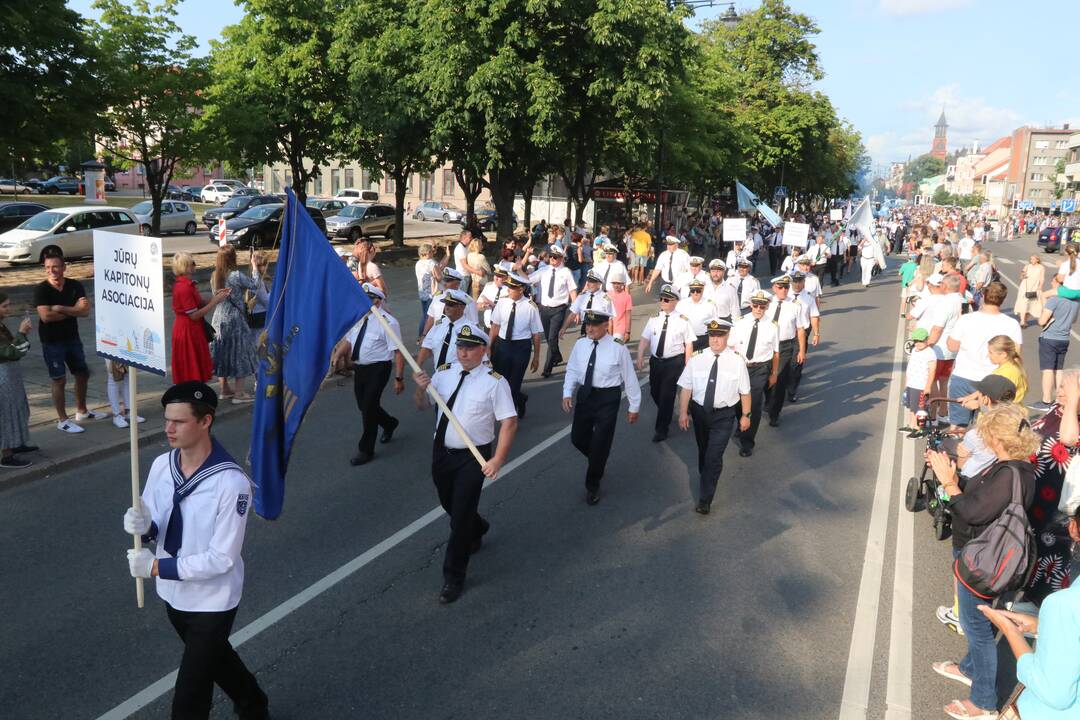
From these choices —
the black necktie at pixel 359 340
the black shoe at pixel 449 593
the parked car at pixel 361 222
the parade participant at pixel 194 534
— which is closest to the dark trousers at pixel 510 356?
the black necktie at pixel 359 340

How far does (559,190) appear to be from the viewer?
57.7 meters

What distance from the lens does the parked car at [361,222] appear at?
3303 centimetres

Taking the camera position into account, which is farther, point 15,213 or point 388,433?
point 15,213

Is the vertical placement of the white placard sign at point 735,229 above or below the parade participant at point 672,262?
above

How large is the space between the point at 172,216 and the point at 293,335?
30.9m

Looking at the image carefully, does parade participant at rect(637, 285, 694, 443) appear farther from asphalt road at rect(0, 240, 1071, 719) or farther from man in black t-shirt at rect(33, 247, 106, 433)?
man in black t-shirt at rect(33, 247, 106, 433)

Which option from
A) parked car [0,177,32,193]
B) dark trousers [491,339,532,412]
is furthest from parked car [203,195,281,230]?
dark trousers [491,339,532,412]

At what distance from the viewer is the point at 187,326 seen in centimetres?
836

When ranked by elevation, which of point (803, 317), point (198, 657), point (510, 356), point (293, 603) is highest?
point (803, 317)

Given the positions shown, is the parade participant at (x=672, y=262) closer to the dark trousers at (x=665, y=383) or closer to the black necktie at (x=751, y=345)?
the dark trousers at (x=665, y=383)

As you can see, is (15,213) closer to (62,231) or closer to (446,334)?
(62,231)

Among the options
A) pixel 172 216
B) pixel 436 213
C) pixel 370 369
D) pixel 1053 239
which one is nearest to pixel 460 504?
pixel 370 369

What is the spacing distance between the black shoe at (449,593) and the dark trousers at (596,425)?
6.88 feet

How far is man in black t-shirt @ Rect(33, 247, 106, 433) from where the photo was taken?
26.5 ft
